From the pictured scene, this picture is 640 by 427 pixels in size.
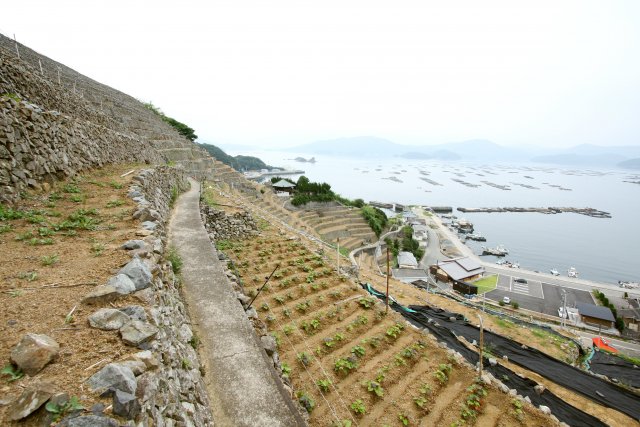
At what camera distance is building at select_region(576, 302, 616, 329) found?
22375 millimetres

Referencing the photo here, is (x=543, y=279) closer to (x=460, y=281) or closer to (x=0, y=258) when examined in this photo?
(x=460, y=281)

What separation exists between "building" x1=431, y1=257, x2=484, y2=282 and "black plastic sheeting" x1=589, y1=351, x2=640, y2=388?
15443 mm

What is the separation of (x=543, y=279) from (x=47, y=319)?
1640 inches

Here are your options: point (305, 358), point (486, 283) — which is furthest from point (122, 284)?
point (486, 283)

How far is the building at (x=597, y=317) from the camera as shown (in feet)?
73.4

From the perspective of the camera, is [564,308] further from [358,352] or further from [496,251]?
[358,352]

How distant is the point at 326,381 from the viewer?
6152 millimetres

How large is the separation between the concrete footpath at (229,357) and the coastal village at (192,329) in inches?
1.0

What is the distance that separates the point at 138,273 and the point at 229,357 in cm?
185

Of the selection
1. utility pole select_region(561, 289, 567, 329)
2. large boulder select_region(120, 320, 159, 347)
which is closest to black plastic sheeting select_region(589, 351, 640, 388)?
utility pole select_region(561, 289, 567, 329)

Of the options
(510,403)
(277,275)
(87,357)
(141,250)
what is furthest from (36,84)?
(510,403)

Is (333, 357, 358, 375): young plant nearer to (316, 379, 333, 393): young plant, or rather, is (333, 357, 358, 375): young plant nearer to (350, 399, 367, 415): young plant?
(316, 379, 333, 393): young plant

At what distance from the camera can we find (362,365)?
6.90 meters

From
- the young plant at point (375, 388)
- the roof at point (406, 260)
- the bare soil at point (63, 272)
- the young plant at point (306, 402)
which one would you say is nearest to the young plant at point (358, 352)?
the young plant at point (375, 388)
